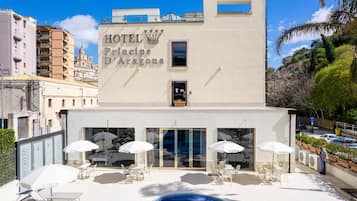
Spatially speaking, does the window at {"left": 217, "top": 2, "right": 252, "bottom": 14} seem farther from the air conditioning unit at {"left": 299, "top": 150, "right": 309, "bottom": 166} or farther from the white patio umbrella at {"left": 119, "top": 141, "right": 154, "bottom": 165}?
the white patio umbrella at {"left": 119, "top": 141, "right": 154, "bottom": 165}

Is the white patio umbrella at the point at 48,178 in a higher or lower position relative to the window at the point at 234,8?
lower

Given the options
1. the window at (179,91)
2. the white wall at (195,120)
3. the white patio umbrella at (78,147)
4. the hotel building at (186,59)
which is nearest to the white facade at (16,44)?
the hotel building at (186,59)

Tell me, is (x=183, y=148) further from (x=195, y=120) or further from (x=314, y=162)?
(x=314, y=162)

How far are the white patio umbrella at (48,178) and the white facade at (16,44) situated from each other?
52.9 m

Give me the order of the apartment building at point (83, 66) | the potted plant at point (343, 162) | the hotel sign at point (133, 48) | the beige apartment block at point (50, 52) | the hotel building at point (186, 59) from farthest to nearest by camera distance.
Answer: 1. the apartment building at point (83, 66)
2. the beige apartment block at point (50, 52)
3. the hotel sign at point (133, 48)
4. the hotel building at point (186, 59)
5. the potted plant at point (343, 162)

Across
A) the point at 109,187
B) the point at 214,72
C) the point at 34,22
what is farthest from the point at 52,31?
the point at 109,187

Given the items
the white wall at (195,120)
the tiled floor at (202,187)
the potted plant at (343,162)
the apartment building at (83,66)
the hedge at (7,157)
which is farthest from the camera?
the apartment building at (83,66)

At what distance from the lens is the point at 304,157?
1947cm

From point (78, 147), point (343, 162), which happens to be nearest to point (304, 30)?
point (343, 162)

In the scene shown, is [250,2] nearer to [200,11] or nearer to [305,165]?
[200,11]

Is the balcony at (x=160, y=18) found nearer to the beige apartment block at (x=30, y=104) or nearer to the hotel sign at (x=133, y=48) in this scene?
the hotel sign at (x=133, y=48)

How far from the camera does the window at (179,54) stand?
22.5 metres

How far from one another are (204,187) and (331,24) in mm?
11283

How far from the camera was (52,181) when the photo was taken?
977 cm
